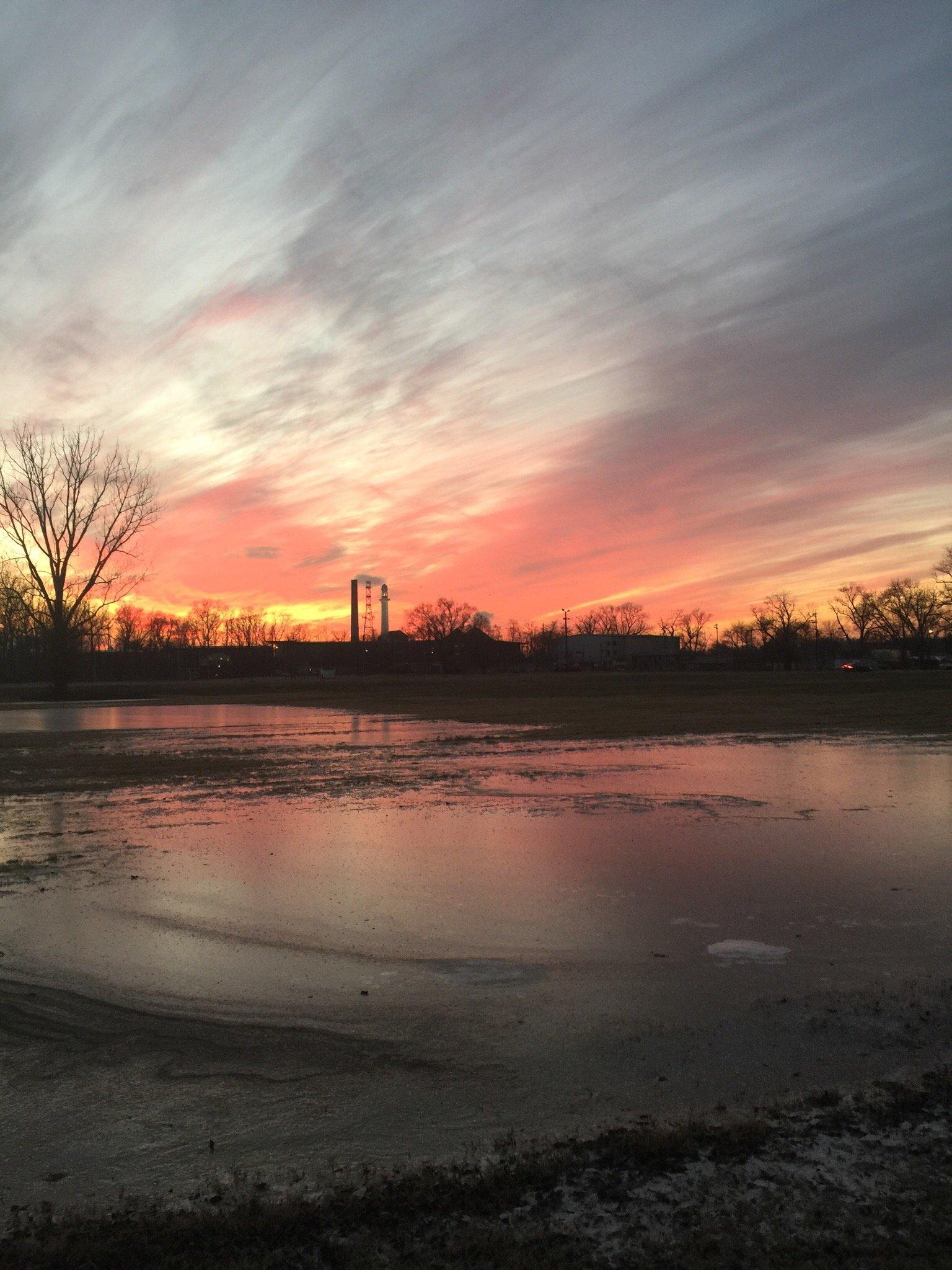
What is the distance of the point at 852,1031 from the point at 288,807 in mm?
8976

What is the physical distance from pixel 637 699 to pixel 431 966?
3843 cm

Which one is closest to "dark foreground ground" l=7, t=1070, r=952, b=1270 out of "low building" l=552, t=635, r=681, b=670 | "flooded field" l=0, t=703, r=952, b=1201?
"flooded field" l=0, t=703, r=952, b=1201

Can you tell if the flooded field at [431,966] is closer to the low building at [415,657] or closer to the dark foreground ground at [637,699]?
the dark foreground ground at [637,699]

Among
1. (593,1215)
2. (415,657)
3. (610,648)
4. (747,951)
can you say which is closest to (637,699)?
(747,951)

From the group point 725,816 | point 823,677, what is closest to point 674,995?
point 725,816

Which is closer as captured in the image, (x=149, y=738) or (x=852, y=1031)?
(x=852, y=1031)

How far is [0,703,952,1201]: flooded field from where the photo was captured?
4051mm

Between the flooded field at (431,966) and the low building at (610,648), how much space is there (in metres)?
147

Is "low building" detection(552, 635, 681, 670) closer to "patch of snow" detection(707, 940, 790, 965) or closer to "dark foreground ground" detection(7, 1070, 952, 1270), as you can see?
"patch of snow" detection(707, 940, 790, 965)

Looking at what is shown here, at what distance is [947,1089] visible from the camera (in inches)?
162

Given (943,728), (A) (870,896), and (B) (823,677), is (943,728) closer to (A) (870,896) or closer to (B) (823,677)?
(A) (870,896)

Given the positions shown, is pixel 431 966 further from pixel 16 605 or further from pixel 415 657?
pixel 415 657

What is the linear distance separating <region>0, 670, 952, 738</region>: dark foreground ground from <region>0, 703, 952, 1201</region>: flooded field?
522 inches

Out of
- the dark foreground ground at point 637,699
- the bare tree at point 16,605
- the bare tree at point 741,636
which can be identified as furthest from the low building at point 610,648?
the bare tree at point 16,605
